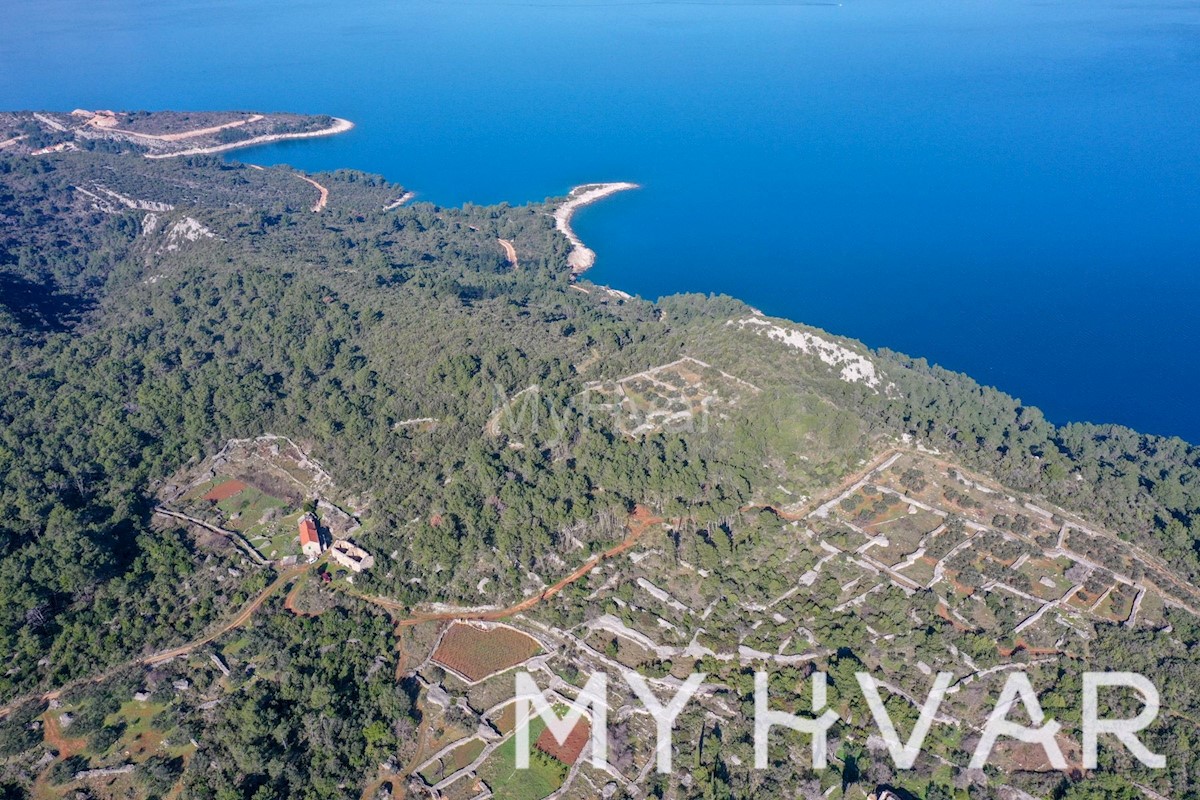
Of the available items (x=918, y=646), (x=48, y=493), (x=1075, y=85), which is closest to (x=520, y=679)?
(x=918, y=646)

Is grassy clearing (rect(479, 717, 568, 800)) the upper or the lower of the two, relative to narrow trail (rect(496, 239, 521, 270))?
lower

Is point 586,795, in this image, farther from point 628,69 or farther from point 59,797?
point 628,69

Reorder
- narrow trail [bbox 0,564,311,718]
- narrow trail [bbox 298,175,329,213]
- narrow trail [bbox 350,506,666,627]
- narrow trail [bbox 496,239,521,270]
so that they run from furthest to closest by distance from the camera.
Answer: narrow trail [bbox 298,175,329,213] → narrow trail [bbox 496,239,521,270] → narrow trail [bbox 350,506,666,627] → narrow trail [bbox 0,564,311,718]

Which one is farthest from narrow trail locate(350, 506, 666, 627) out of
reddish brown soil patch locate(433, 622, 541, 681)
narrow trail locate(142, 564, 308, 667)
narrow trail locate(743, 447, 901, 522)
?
narrow trail locate(743, 447, 901, 522)

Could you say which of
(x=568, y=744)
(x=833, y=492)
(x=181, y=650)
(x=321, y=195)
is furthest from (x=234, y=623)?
(x=321, y=195)

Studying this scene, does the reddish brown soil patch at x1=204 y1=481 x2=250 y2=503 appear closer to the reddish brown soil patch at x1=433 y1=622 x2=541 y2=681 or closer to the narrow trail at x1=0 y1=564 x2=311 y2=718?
the narrow trail at x1=0 y1=564 x2=311 y2=718

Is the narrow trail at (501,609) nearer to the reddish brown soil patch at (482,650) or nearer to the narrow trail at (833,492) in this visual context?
the reddish brown soil patch at (482,650)
